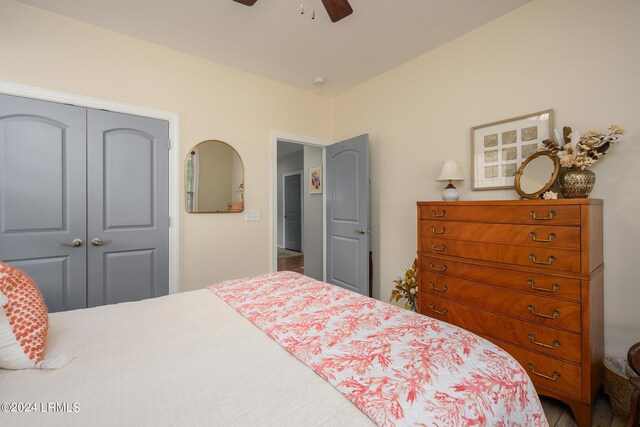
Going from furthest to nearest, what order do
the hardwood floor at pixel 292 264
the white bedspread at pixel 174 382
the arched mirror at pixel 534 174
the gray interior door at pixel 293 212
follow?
1. the gray interior door at pixel 293 212
2. the hardwood floor at pixel 292 264
3. the arched mirror at pixel 534 174
4. the white bedspread at pixel 174 382

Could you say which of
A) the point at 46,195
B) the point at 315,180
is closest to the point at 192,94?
the point at 46,195

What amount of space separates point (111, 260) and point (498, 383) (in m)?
2.74

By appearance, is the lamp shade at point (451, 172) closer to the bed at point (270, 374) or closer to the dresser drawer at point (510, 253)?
the dresser drawer at point (510, 253)

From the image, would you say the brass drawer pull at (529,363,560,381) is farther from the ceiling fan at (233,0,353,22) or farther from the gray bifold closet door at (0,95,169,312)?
the gray bifold closet door at (0,95,169,312)

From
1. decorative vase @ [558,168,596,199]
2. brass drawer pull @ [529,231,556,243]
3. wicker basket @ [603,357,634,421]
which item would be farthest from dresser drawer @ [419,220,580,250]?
wicker basket @ [603,357,634,421]

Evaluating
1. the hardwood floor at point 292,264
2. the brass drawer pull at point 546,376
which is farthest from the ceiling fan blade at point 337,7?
the hardwood floor at point 292,264

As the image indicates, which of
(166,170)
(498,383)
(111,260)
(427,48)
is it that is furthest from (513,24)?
(111,260)

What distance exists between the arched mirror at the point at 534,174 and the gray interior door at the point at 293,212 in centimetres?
568

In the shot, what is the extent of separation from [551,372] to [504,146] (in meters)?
1.55

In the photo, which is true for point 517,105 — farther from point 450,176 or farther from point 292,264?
point 292,264

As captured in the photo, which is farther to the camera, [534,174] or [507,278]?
[534,174]

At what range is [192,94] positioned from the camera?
275cm

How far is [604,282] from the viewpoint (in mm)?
1783

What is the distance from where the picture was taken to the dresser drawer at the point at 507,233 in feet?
5.07
